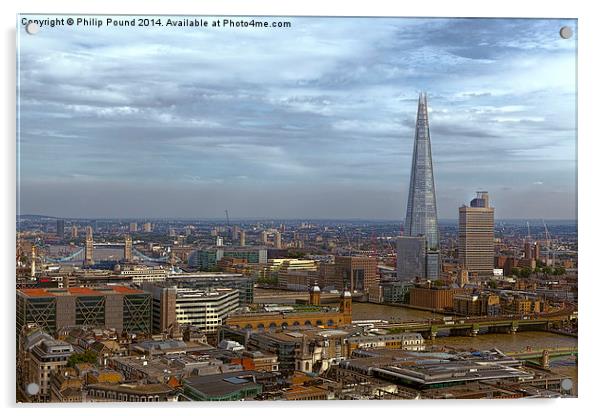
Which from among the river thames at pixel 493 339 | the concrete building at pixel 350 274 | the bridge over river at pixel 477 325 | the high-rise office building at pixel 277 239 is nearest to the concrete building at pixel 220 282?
the high-rise office building at pixel 277 239

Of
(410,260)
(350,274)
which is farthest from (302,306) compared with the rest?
(410,260)

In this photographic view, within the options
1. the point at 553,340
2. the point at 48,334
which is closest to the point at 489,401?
the point at 553,340

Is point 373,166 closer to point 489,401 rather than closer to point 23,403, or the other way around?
point 489,401

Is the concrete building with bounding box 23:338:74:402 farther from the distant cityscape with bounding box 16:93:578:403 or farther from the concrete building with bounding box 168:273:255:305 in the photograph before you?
the concrete building with bounding box 168:273:255:305

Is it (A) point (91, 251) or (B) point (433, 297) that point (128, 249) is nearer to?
(A) point (91, 251)

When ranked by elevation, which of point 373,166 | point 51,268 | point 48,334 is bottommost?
point 48,334

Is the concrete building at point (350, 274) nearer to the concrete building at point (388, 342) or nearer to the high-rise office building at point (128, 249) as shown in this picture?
the concrete building at point (388, 342)

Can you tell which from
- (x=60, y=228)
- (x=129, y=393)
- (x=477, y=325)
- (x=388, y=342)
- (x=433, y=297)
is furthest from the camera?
(x=433, y=297)
